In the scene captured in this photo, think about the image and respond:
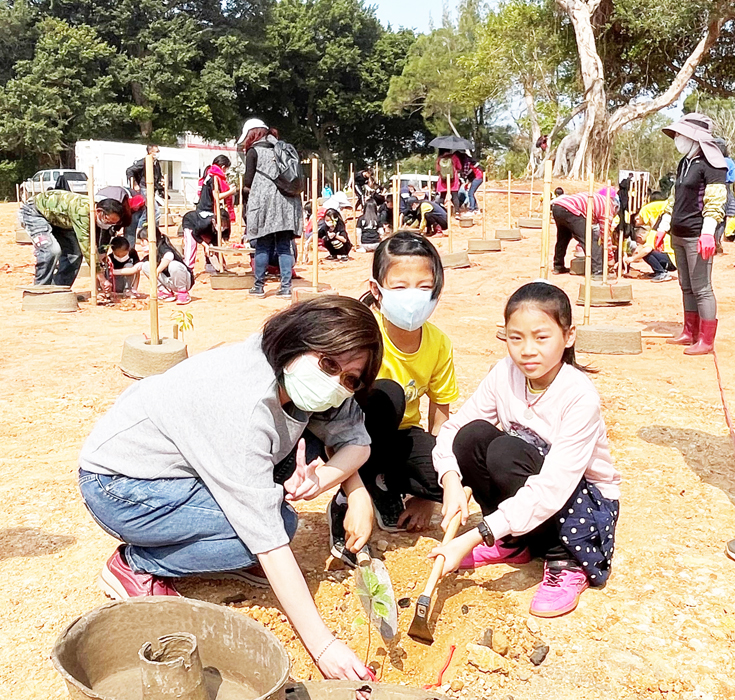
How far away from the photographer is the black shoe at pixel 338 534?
238 cm

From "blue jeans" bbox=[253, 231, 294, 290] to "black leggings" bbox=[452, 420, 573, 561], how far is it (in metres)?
5.35

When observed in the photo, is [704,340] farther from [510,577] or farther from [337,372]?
[337,372]

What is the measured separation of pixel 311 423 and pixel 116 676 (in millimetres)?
771

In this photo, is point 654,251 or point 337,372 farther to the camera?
point 654,251

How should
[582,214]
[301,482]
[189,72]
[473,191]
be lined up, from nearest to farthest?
[301,482]
[582,214]
[473,191]
[189,72]

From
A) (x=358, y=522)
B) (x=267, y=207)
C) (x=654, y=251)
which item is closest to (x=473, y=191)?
(x=654, y=251)

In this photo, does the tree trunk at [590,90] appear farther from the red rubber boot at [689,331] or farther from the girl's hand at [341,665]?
the girl's hand at [341,665]

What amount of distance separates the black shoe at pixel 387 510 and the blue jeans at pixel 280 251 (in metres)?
5.07

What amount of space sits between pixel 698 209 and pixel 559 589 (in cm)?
353

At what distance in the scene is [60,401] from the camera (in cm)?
409

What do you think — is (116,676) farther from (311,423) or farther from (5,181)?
(5,181)

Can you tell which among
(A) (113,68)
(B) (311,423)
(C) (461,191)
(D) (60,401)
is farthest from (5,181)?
(B) (311,423)

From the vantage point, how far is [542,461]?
7.20 feet

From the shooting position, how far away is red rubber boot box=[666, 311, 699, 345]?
555 cm
